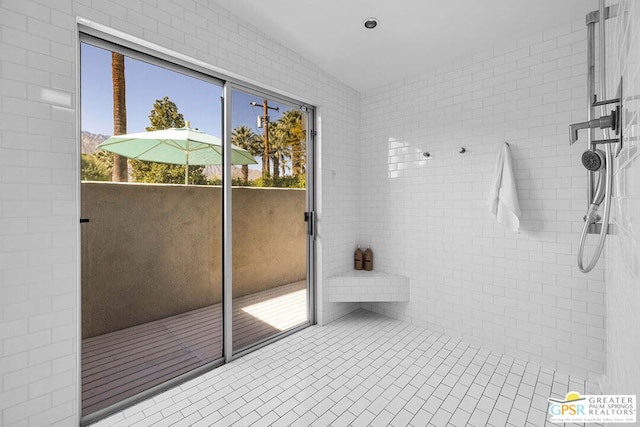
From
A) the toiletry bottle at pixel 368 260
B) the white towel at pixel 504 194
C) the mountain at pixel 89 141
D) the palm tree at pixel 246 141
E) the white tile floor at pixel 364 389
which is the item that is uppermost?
the palm tree at pixel 246 141

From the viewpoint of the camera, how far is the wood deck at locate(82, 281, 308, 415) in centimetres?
184

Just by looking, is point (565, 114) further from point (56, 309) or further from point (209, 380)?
point (56, 309)

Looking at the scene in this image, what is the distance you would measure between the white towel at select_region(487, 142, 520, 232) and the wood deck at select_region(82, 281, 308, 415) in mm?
2119

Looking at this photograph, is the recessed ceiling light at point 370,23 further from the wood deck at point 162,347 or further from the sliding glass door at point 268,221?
the wood deck at point 162,347

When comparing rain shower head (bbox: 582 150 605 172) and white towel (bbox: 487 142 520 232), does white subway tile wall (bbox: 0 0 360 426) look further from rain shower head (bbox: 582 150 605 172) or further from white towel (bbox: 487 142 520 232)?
white towel (bbox: 487 142 520 232)

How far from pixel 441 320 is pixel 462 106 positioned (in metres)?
2.11

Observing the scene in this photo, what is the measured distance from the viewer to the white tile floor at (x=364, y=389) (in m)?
1.79

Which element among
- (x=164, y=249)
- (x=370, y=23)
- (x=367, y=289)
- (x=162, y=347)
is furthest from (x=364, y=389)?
(x=370, y=23)

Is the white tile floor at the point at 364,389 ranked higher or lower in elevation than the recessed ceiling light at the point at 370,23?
lower

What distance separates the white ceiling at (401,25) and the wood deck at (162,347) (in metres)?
2.33

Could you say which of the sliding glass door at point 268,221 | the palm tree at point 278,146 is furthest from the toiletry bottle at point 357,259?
the palm tree at point 278,146

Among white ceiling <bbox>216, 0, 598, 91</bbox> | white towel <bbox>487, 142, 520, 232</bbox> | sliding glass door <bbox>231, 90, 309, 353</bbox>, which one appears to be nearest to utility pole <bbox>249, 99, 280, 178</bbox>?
sliding glass door <bbox>231, 90, 309, 353</bbox>

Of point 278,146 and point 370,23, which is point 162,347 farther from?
point 370,23

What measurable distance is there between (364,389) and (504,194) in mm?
1856
